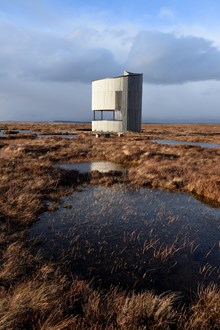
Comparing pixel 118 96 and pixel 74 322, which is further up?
pixel 118 96

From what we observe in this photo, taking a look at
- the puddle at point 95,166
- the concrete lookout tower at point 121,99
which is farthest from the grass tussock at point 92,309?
the concrete lookout tower at point 121,99

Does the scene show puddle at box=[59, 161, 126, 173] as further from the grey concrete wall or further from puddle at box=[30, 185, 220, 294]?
the grey concrete wall

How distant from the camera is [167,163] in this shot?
70.8ft

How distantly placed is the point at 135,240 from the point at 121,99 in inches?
1723

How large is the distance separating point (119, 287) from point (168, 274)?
1407 mm

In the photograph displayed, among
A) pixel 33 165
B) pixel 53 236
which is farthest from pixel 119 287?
pixel 33 165

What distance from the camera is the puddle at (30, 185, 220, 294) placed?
673 cm

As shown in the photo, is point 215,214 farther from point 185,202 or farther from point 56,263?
point 56,263

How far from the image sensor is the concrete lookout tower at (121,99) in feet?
159

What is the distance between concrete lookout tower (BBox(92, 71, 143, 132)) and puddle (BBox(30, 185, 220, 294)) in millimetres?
37960

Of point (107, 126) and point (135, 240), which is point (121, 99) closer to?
point (107, 126)

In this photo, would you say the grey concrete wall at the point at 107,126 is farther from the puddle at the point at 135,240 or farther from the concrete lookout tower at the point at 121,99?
the puddle at the point at 135,240

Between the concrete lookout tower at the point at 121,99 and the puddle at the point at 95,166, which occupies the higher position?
the concrete lookout tower at the point at 121,99

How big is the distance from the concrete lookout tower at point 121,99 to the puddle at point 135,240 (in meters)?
38.0
